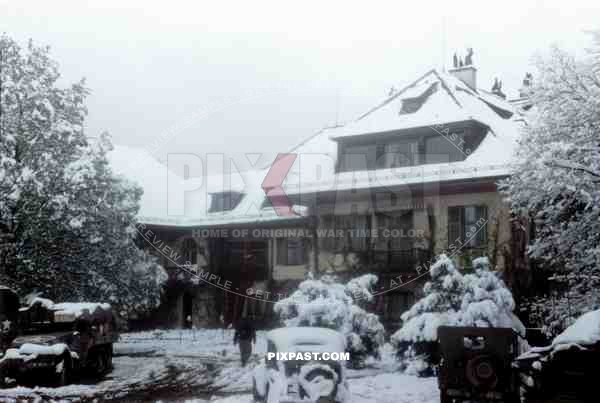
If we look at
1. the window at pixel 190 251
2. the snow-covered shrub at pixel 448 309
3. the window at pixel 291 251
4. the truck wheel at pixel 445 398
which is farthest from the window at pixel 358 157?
the truck wheel at pixel 445 398

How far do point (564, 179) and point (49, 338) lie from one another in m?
6.53

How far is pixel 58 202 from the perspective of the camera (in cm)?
888

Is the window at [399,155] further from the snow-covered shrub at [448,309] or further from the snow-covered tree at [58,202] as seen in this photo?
the snow-covered tree at [58,202]

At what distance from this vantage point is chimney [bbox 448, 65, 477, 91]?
8.79m

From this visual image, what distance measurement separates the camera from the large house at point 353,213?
30.4ft

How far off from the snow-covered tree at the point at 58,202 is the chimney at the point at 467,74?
4383 millimetres

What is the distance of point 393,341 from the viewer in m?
A: 8.91

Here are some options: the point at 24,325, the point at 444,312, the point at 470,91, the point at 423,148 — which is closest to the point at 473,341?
the point at 444,312

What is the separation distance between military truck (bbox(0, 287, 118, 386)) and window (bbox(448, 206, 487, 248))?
180 inches

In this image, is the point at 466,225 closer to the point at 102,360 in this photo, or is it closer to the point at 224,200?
the point at 224,200

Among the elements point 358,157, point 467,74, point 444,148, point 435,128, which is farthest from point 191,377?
point 467,74

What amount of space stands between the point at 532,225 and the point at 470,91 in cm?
232

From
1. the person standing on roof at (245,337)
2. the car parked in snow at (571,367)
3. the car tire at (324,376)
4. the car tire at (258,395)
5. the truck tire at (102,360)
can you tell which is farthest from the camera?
the truck tire at (102,360)

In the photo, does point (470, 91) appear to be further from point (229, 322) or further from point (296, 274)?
point (229, 322)
